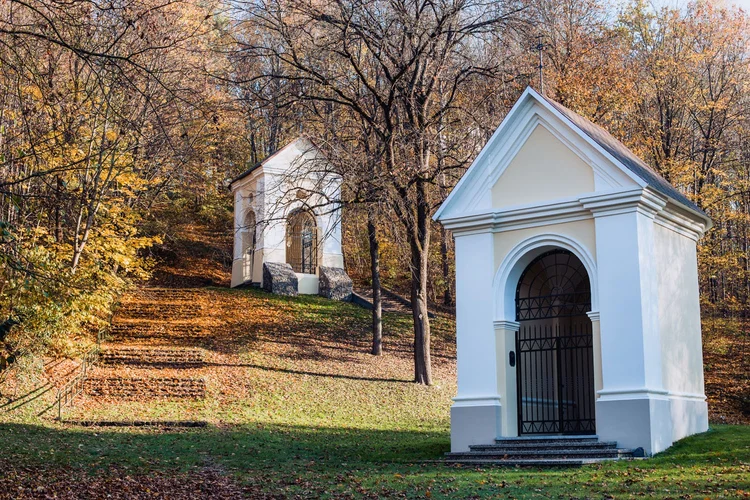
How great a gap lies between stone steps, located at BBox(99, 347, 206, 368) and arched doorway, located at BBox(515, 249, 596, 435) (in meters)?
10.1

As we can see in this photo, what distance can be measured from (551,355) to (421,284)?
22.2ft

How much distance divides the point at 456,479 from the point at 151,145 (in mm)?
15710

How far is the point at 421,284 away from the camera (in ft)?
71.2

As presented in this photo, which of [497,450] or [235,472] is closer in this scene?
[235,472]

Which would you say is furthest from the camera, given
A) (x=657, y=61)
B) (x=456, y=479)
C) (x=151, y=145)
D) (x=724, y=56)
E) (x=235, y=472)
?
(x=724, y=56)

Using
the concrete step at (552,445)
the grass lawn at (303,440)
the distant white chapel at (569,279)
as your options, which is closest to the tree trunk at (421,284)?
the grass lawn at (303,440)

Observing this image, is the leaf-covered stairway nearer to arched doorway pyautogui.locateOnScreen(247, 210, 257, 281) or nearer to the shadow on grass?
the shadow on grass

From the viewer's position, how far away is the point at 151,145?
76.2 ft

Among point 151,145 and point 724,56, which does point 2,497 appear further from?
point 724,56

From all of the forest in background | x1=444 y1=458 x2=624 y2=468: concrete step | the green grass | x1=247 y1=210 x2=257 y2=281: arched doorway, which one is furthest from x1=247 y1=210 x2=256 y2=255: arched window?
x1=444 y1=458 x2=624 y2=468: concrete step

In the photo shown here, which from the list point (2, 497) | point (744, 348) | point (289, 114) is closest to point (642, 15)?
point (744, 348)

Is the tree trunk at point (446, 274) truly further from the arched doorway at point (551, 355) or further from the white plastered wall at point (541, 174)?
the white plastered wall at point (541, 174)

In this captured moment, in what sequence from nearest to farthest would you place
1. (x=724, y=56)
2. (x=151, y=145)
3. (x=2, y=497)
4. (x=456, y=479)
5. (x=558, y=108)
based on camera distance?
(x=2, y=497) < (x=456, y=479) < (x=558, y=108) < (x=151, y=145) < (x=724, y=56)

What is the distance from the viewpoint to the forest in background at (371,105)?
55.0ft
